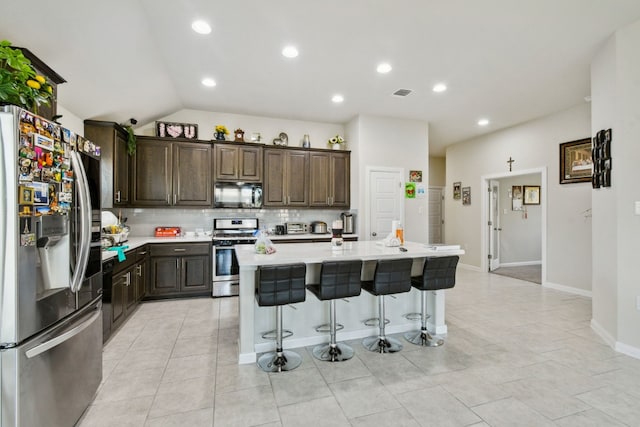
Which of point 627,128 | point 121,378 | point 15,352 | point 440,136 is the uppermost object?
point 440,136

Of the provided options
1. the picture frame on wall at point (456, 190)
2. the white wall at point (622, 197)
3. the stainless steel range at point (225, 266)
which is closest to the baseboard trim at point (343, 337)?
the white wall at point (622, 197)

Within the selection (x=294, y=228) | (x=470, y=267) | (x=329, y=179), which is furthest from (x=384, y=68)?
(x=470, y=267)

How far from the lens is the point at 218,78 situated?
13.1 ft

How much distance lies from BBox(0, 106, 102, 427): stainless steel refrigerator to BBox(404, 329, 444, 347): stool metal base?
263cm

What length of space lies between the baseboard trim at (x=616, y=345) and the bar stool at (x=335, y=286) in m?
2.49

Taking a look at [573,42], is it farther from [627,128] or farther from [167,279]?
[167,279]

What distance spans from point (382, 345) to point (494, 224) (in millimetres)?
5274

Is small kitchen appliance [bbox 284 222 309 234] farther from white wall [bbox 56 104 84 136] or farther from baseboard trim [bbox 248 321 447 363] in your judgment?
white wall [bbox 56 104 84 136]

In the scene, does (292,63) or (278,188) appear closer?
(292,63)

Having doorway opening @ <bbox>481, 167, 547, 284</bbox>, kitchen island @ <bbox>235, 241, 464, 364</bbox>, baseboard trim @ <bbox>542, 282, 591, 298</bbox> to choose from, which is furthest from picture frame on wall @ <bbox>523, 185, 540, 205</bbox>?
kitchen island @ <bbox>235, 241, 464, 364</bbox>

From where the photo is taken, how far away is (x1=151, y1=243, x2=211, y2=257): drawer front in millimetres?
4367

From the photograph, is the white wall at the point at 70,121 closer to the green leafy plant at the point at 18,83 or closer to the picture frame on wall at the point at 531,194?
the green leafy plant at the point at 18,83

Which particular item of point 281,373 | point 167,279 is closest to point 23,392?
point 281,373

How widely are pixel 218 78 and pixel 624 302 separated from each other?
16.5 feet
